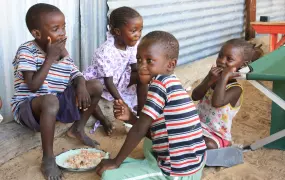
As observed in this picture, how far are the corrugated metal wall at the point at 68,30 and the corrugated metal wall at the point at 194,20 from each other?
24 centimetres

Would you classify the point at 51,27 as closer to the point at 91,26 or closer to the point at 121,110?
the point at 121,110

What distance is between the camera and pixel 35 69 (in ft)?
9.07

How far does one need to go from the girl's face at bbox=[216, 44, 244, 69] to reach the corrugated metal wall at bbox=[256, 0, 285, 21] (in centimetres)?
496

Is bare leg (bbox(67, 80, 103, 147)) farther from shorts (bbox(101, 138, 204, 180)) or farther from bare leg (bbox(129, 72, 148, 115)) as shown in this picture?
shorts (bbox(101, 138, 204, 180))

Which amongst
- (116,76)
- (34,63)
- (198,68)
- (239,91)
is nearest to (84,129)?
(116,76)

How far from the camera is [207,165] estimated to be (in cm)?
283

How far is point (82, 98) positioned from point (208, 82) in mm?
902

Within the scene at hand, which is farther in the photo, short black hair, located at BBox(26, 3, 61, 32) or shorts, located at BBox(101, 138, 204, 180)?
short black hair, located at BBox(26, 3, 61, 32)

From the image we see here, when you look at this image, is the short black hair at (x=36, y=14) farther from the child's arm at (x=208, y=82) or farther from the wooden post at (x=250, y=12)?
the wooden post at (x=250, y=12)

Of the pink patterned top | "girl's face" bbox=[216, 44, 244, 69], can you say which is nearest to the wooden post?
the pink patterned top

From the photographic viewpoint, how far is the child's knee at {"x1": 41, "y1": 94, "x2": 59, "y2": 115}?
264 centimetres

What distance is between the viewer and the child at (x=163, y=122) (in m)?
2.22

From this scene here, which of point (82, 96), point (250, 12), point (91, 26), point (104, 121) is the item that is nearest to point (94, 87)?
point (82, 96)

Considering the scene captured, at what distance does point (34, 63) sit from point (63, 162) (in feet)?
2.30
